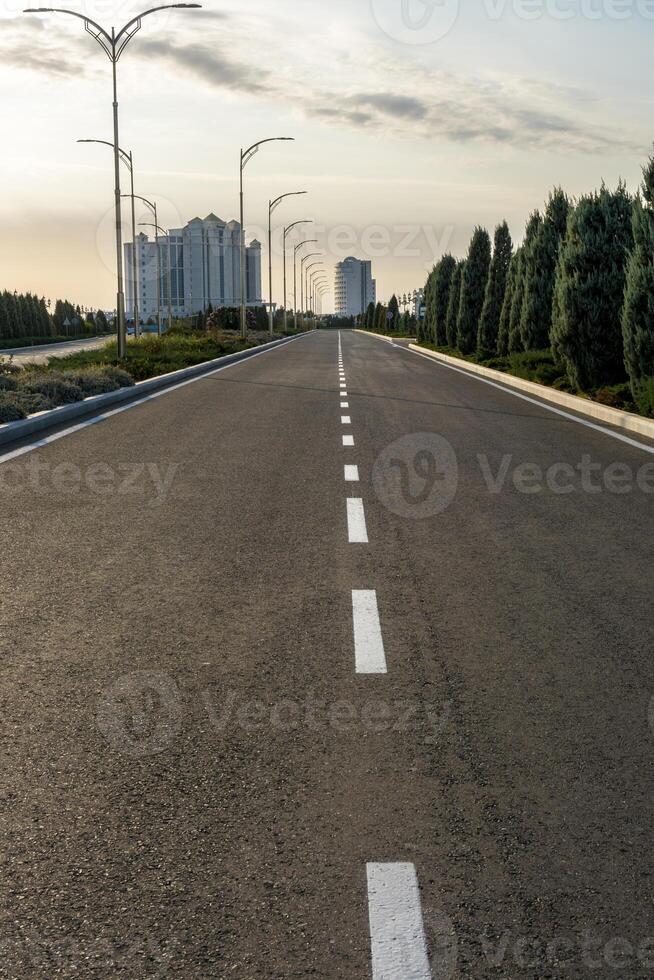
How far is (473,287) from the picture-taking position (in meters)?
49.4

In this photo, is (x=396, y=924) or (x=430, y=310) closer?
(x=396, y=924)

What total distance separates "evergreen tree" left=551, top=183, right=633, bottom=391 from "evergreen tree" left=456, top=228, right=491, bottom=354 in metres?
25.0

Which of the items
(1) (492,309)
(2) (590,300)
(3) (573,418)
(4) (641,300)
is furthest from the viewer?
(1) (492,309)

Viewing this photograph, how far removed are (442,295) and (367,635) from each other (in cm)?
5810

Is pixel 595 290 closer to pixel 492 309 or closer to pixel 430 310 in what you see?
pixel 492 309

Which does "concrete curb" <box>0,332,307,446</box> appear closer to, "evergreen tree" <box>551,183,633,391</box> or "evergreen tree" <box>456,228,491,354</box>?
"evergreen tree" <box>551,183,633,391</box>

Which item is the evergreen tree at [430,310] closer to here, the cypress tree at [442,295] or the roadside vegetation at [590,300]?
the cypress tree at [442,295]

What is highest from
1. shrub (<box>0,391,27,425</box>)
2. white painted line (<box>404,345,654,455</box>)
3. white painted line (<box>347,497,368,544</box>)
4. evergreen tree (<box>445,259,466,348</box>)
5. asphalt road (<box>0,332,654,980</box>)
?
evergreen tree (<box>445,259,466,348</box>)

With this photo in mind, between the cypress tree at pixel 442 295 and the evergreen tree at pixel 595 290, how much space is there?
37.2m

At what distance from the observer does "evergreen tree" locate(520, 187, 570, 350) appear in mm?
32781

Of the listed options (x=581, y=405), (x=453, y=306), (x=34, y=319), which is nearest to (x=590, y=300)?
(x=581, y=405)

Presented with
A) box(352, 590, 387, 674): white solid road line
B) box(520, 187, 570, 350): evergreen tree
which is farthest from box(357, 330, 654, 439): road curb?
box(352, 590, 387, 674): white solid road line

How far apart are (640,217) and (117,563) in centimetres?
1494

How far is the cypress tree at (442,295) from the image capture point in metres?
62.0
